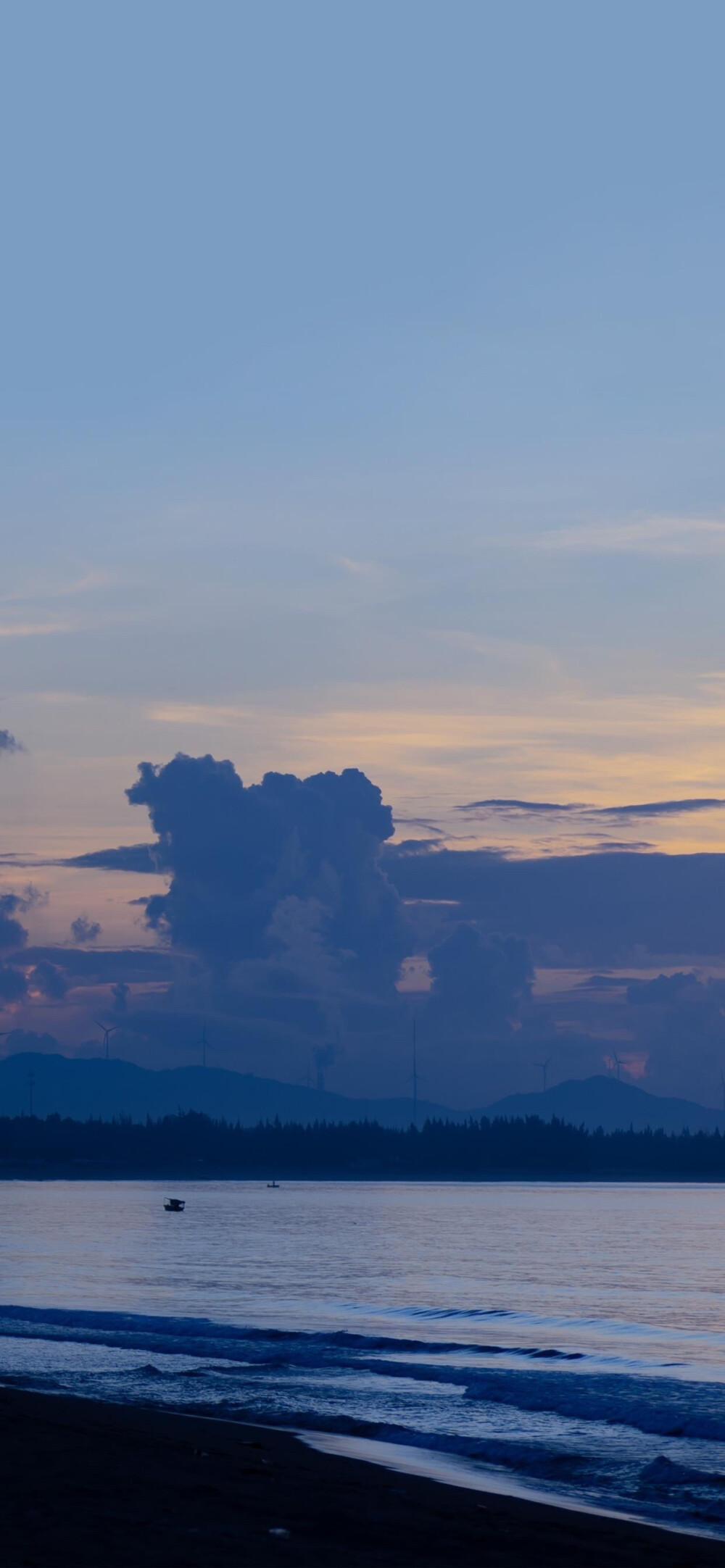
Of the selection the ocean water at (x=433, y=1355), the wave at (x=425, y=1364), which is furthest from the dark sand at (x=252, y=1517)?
the wave at (x=425, y=1364)

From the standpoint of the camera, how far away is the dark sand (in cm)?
2317

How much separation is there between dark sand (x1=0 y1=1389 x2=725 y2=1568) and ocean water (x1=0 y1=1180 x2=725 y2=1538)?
3125 millimetres

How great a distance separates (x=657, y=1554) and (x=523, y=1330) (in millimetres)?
44198

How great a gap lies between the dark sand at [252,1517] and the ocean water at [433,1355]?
3.13 m

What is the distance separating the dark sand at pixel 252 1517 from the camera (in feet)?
76.0

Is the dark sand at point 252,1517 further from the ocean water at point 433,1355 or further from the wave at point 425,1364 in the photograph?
the wave at point 425,1364

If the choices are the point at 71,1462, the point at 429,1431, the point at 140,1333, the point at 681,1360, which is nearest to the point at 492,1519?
the point at 71,1462

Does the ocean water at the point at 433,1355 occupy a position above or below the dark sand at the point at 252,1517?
below

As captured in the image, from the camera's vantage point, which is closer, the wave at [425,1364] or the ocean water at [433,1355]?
the ocean water at [433,1355]

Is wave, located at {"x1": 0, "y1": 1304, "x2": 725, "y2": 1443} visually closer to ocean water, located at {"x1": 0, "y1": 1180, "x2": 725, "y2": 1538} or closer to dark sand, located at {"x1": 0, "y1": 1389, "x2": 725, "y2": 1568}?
ocean water, located at {"x1": 0, "y1": 1180, "x2": 725, "y2": 1538}

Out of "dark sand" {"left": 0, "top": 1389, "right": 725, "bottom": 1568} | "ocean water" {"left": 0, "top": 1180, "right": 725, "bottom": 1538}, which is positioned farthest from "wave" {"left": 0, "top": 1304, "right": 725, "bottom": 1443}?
"dark sand" {"left": 0, "top": 1389, "right": 725, "bottom": 1568}

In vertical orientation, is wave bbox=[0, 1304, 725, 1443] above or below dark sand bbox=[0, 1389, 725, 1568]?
below

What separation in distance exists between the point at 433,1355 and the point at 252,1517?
3423 centimetres

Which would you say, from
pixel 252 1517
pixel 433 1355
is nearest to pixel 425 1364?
pixel 433 1355
